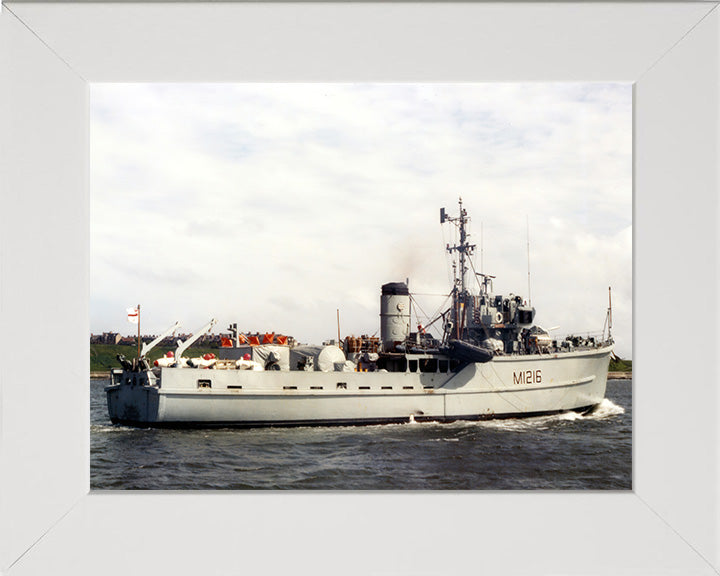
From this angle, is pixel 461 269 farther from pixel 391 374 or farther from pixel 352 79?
pixel 352 79

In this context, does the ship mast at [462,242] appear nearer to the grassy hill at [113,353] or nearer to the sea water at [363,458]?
the sea water at [363,458]

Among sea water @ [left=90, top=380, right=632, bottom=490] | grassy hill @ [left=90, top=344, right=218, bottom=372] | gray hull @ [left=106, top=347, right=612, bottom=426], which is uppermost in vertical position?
gray hull @ [left=106, top=347, right=612, bottom=426]

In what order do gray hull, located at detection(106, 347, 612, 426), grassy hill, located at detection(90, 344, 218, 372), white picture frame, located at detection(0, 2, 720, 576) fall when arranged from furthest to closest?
grassy hill, located at detection(90, 344, 218, 372) < gray hull, located at detection(106, 347, 612, 426) < white picture frame, located at detection(0, 2, 720, 576)

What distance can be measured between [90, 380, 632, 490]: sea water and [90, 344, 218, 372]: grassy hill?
23649 millimetres

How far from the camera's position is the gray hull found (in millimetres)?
12055

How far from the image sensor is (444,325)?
603 inches

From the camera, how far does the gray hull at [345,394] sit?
39.5 ft

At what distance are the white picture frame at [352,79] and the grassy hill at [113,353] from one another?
31275 millimetres

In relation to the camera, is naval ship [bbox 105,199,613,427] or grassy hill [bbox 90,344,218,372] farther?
grassy hill [bbox 90,344,218,372]

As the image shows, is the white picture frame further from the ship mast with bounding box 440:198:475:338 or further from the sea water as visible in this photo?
the ship mast with bounding box 440:198:475:338

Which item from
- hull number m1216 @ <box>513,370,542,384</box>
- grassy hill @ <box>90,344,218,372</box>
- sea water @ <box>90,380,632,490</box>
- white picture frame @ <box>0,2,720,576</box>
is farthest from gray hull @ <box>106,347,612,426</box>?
grassy hill @ <box>90,344,218,372</box>

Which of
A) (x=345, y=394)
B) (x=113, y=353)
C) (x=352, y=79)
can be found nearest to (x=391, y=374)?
(x=345, y=394)

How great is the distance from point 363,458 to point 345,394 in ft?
9.07
